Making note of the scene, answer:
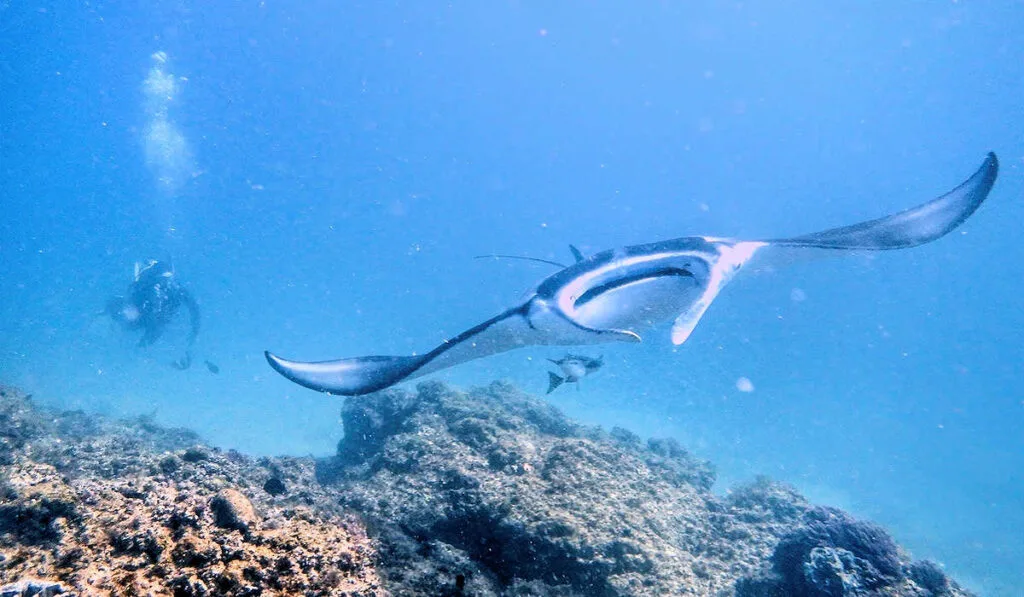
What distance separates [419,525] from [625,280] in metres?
2.64

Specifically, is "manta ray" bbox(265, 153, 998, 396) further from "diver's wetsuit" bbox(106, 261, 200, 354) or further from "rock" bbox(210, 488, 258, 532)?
"diver's wetsuit" bbox(106, 261, 200, 354)

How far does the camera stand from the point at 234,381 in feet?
146

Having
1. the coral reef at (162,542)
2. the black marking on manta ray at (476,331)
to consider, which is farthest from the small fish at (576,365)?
the coral reef at (162,542)

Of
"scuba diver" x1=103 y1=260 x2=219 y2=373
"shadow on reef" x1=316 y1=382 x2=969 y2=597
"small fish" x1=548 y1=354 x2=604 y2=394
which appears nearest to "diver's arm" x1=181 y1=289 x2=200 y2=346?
"scuba diver" x1=103 y1=260 x2=219 y2=373

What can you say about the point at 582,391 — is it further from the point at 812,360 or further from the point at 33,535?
the point at 33,535

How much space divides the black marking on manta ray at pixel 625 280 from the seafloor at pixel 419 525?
6.36 ft

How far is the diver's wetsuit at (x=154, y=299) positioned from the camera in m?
17.3

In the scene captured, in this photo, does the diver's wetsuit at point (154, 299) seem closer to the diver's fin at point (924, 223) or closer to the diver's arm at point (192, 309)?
the diver's arm at point (192, 309)

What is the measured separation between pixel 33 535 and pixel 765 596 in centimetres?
573

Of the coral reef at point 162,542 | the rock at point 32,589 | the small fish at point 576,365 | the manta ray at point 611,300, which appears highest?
the small fish at point 576,365

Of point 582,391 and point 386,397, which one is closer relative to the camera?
point 386,397

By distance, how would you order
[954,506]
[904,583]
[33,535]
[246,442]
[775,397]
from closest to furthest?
[33,535]
[904,583]
[246,442]
[954,506]
[775,397]

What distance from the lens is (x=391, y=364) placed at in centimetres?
311

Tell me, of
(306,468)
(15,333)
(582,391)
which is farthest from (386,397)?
(15,333)
